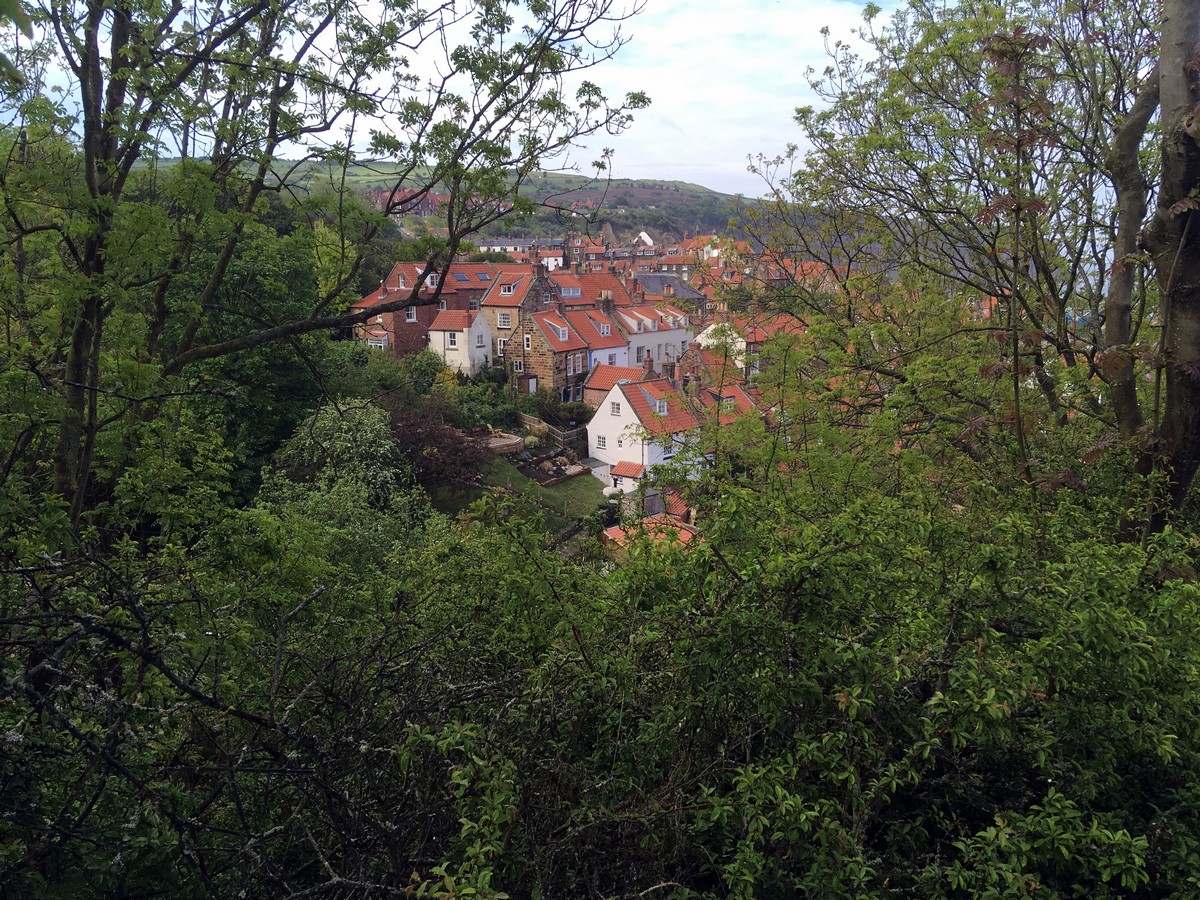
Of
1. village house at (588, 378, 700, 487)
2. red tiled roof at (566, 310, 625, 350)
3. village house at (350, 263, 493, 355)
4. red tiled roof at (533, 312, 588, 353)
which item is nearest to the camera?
village house at (588, 378, 700, 487)

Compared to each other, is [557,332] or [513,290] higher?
[513,290]

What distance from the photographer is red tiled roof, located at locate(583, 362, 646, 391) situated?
36.5 meters

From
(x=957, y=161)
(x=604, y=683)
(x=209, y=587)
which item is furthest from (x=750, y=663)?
(x=957, y=161)

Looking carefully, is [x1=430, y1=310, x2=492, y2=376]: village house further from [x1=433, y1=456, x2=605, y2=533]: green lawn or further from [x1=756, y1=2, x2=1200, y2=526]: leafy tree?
[x1=756, y1=2, x2=1200, y2=526]: leafy tree

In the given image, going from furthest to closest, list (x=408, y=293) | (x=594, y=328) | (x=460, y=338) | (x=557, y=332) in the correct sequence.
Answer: (x=594, y=328) < (x=408, y=293) < (x=557, y=332) < (x=460, y=338)

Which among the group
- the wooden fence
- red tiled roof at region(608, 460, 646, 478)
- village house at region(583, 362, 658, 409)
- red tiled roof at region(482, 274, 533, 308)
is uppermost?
red tiled roof at region(482, 274, 533, 308)

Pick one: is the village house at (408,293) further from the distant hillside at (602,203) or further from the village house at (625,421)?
the village house at (625,421)

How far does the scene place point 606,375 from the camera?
1500 inches

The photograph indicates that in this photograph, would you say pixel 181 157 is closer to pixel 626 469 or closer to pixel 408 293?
pixel 626 469

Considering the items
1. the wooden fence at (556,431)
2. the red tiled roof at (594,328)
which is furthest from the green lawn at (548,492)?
the red tiled roof at (594,328)

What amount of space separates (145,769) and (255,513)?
3.18 m

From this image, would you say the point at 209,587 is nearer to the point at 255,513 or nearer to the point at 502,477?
the point at 255,513

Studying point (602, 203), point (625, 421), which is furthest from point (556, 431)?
point (602, 203)

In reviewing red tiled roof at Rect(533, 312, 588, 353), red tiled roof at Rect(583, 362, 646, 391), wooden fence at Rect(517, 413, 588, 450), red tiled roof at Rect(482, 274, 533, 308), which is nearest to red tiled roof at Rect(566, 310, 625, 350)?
red tiled roof at Rect(533, 312, 588, 353)
